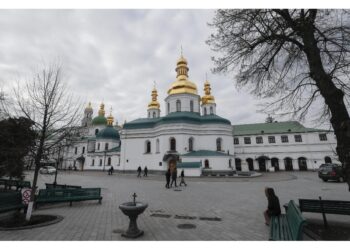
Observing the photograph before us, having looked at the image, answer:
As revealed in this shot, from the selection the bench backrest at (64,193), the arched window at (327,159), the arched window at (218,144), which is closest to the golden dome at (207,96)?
the arched window at (218,144)

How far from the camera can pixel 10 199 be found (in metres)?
7.29

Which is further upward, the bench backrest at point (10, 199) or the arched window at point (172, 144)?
the arched window at point (172, 144)

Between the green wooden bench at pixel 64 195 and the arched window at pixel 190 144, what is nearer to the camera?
the green wooden bench at pixel 64 195

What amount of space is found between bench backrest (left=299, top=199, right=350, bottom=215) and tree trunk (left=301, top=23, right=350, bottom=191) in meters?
1.30

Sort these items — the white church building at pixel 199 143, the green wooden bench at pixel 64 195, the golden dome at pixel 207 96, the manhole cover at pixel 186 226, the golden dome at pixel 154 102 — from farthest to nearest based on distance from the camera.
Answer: the golden dome at pixel 154 102 → the golden dome at pixel 207 96 → the white church building at pixel 199 143 → the green wooden bench at pixel 64 195 → the manhole cover at pixel 186 226

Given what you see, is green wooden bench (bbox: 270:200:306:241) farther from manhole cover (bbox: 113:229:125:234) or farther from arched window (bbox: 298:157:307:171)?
arched window (bbox: 298:157:307:171)

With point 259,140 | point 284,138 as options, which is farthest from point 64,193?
point 284,138

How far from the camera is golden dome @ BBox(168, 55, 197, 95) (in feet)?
133

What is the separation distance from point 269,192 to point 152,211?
15.4 ft

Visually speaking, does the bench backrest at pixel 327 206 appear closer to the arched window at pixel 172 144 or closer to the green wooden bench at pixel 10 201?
the green wooden bench at pixel 10 201

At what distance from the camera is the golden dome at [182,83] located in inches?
1600

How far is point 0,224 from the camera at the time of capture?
6359 mm

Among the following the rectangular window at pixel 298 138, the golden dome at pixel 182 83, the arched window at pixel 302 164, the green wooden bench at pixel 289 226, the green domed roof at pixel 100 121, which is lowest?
the green wooden bench at pixel 289 226

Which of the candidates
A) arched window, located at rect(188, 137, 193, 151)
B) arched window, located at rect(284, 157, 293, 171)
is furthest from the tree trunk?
arched window, located at rect(284, 157, 293, 171)
